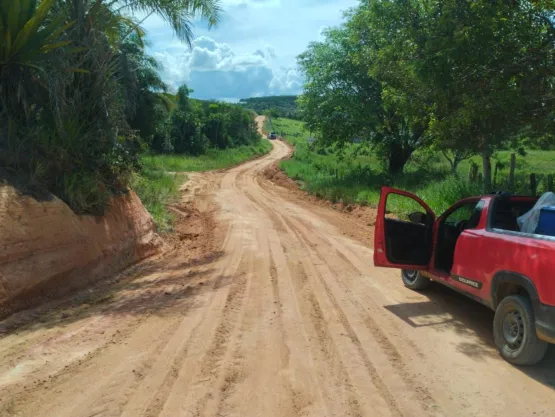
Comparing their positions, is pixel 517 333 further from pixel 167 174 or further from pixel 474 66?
pixel 167 174

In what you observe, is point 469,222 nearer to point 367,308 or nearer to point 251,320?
point 367,308

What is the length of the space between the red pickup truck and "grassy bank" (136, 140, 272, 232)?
18.8 ft

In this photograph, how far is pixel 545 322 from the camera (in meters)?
3.83

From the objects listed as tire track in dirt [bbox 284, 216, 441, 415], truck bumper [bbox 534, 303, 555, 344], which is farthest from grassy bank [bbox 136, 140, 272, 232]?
truck bumper [bbox 534, 303, 555, 344]

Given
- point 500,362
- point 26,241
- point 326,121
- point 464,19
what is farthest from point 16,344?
point 326,121

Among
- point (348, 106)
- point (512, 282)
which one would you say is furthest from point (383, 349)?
point (348, 106)

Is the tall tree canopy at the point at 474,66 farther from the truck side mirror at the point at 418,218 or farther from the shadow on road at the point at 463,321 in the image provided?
the shadow on road at the point at 463,321

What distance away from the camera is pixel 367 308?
5758 mm

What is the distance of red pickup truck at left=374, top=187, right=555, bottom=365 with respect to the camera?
3930 millimetres

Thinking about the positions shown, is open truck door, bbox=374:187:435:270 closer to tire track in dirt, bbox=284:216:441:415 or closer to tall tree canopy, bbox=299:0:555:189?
tire track in dirt, bbox=284:216:441:415

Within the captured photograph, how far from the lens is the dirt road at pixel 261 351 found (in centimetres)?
350

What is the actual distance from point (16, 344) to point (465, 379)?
4345 millimetres

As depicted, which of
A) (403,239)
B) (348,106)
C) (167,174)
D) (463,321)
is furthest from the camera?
(167,174)

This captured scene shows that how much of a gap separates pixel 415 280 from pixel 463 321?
48.7 inches
